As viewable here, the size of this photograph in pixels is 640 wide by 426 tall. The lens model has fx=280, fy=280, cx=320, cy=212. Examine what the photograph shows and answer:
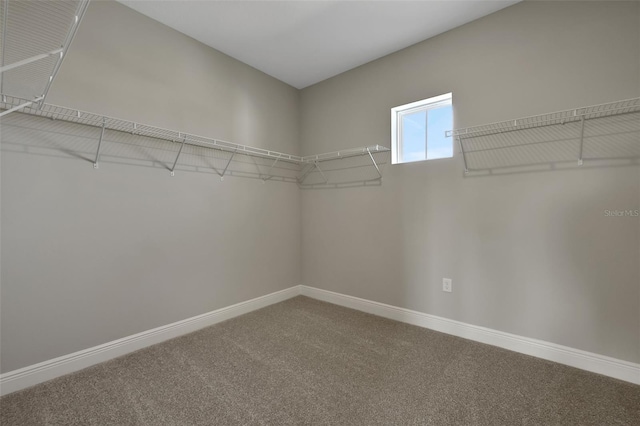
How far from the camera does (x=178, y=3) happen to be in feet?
6.35

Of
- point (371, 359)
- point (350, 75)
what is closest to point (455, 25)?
point (350, 75)

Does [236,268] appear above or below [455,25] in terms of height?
below

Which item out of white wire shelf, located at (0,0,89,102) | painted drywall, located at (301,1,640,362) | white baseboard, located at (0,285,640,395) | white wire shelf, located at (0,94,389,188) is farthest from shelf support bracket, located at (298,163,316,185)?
white wire shelf, located at (0,0,89,102)

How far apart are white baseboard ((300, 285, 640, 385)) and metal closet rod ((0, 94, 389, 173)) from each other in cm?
146

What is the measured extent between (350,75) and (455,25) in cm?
100

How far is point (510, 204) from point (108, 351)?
9.57ft

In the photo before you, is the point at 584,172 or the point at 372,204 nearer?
the point at 584,172

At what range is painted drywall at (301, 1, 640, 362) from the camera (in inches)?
65.1

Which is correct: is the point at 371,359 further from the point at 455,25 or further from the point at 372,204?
the point at 455,25

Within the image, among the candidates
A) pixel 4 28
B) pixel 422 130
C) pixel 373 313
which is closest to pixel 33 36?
pixel 4 28

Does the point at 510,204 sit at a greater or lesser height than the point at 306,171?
lesser

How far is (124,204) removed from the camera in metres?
1.94

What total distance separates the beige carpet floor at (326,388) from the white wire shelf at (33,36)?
A: 5.07ft

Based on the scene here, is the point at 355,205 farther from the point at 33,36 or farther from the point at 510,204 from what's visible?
the point at 33,36
